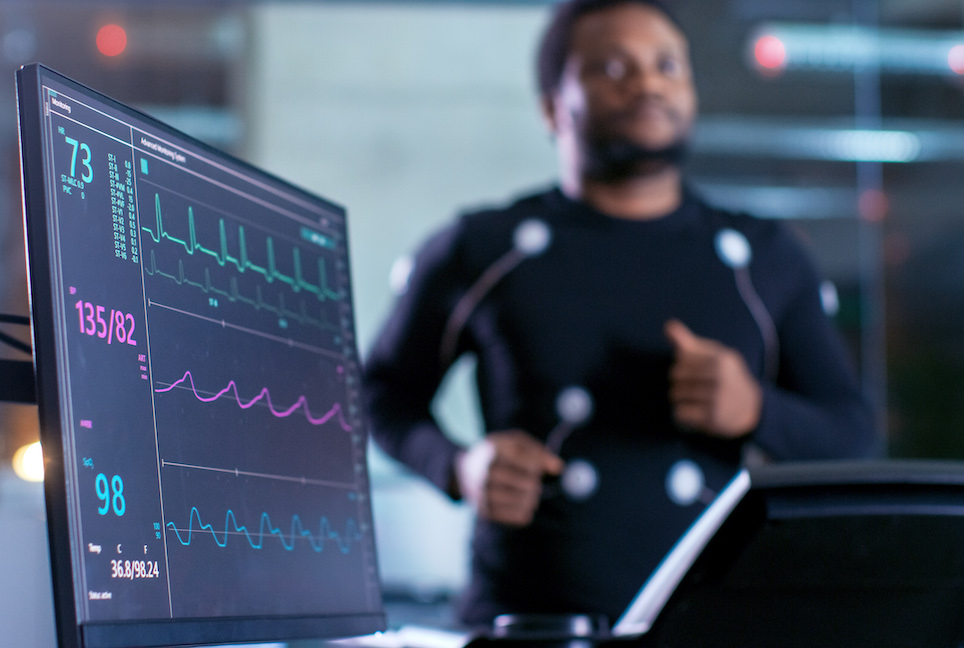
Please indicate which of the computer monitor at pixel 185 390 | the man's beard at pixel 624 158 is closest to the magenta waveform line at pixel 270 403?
the computer monitor at pixel 185 390

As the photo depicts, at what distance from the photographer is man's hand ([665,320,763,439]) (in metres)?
1.24

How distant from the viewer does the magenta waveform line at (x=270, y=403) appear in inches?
A: 29.5

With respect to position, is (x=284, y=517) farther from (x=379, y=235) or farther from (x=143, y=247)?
(x=379, y=235)

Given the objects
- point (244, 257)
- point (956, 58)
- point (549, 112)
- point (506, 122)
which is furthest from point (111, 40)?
point (244, 257)

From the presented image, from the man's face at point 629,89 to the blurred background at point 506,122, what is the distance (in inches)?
86.2

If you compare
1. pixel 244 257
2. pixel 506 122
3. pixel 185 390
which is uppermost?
pixel 506 122

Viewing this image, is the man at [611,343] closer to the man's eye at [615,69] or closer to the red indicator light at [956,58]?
the man's eye at [615,69]

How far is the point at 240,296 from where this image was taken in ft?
2.71

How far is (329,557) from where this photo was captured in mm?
866

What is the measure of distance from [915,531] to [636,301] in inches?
28.6

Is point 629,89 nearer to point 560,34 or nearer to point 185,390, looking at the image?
point 560,34

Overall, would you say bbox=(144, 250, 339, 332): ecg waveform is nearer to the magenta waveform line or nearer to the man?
the magenta waveform line

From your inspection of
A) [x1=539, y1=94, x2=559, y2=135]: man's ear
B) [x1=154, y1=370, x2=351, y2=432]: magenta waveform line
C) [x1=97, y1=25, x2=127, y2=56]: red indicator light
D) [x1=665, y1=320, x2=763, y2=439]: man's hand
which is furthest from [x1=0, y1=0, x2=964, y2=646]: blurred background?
[x1=154, y1=370, x2=351, y2=432]: magenta waveform line

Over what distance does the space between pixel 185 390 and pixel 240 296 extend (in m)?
0.11
